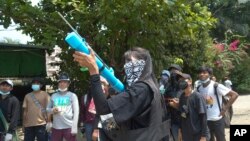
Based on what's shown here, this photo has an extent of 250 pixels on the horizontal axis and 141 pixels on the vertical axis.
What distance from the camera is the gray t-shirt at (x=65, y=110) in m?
7.79

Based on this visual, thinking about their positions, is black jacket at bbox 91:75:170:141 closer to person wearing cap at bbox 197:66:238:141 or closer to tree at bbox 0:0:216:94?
person wearing cap at bbox 197:66:238:141

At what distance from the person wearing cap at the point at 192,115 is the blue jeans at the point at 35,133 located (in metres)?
3.13

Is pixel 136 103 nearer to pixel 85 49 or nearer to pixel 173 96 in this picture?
pixel 85 49

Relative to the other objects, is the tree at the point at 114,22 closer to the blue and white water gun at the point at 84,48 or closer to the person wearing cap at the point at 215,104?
the person wearing cap at the point at 215,104

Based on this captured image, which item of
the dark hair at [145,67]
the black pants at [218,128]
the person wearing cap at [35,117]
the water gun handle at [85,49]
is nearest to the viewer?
the water gun handle at [85,49]

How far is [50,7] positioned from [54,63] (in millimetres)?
1651

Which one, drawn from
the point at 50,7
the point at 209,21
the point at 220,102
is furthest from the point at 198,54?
the point at 220,102

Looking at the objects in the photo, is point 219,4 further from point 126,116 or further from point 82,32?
point 126,116

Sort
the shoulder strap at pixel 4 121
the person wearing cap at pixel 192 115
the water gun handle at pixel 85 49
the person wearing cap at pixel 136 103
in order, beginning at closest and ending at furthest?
1. the water gun handle at pixel 85 49
2. the person wearing cap at pixel 136 103
3. the person wearing cap at pixel 192 115
4. the shoulder strap at pixel 4 121

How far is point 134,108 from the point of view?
10.9 feet

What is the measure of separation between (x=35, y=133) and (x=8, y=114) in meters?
0.85

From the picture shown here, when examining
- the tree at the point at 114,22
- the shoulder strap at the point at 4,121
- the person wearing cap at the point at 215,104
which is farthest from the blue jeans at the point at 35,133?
the person wearing cap at the point at 215,104

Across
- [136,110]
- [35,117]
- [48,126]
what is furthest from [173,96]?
[136,110]

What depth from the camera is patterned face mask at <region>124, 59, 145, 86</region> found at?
3498 millimetres
